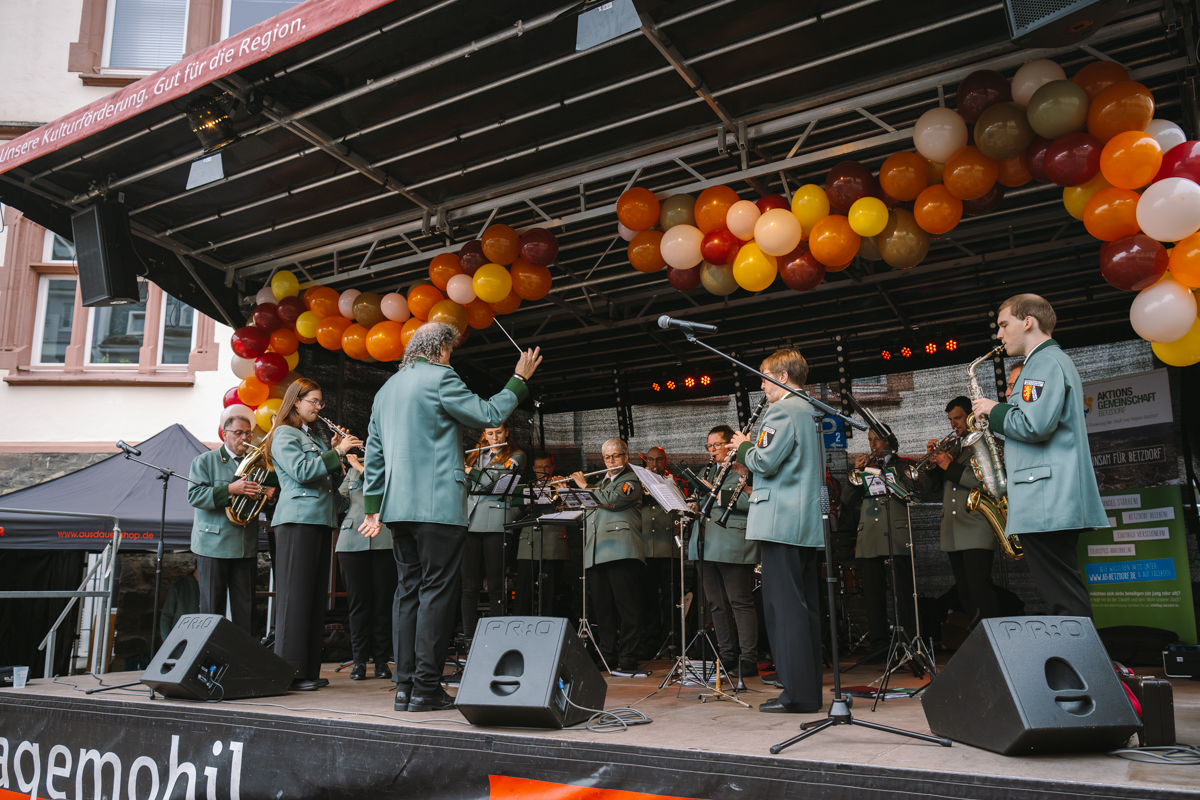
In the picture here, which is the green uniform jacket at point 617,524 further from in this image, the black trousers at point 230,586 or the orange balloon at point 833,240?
the black trousers at point 230,586

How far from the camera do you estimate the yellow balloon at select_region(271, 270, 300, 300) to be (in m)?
8.10

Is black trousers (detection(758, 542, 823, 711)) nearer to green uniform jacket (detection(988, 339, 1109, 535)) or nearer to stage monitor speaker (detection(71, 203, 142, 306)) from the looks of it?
green uniform jacket (detection(988, 339, 1109, 535))

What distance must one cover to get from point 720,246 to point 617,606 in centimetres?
308

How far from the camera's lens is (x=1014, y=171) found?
17.3 feet

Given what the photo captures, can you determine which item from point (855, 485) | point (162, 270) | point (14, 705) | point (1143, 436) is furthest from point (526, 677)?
point (1143, 436)

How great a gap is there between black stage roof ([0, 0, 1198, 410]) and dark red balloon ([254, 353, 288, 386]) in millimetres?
794

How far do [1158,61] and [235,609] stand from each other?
23.9 ft

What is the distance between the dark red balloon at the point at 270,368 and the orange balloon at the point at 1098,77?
6980 mm

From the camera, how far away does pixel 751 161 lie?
6.64m

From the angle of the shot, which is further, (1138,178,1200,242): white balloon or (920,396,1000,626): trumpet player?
(920,396,1000,626): trumpet player

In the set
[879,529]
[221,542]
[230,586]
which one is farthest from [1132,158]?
[230,586]

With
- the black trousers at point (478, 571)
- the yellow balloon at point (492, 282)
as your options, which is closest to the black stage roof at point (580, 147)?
the yellow balloon at point (492, 282)

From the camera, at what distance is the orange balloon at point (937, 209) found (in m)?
5.54

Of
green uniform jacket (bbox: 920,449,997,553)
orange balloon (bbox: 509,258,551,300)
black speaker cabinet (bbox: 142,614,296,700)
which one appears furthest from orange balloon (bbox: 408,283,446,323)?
green uniform jacket (bbox: 920,449,997,553)
